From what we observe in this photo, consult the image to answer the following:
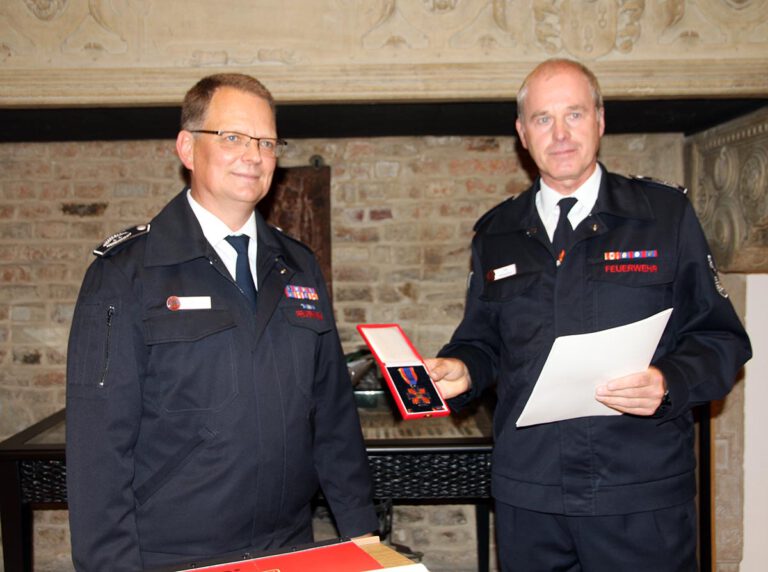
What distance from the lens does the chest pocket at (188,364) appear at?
1.71m

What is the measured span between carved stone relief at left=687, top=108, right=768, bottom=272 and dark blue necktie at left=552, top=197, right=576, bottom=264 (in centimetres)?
124

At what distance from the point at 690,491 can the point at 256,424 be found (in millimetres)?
1196

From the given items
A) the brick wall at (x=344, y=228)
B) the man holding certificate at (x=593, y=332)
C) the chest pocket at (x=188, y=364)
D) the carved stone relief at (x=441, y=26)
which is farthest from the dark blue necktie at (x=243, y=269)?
the brick wall at (x=344, y=228)

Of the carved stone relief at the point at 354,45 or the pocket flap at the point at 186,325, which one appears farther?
the carved stone relief at the point at 354,45

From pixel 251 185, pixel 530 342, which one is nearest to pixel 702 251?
pixel 530 342

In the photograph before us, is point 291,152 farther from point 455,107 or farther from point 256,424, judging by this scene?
point 256,424

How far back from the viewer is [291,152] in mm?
3730

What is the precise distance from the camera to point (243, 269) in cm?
187

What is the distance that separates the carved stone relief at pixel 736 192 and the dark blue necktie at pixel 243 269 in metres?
2.10

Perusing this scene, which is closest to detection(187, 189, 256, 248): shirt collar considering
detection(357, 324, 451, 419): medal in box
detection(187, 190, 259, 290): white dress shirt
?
detection(187, 190, 259, 290): white dress shirt

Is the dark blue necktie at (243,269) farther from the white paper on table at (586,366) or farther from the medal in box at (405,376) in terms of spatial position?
the white paper on table at (586,366)

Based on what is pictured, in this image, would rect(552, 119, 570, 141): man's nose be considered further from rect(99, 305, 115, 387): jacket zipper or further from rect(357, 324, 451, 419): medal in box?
rect(99, 305, 115, 387): jacket zipper

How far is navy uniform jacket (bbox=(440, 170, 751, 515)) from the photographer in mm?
1912

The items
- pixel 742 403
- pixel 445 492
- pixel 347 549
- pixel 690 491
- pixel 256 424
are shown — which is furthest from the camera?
pixel 742 403
